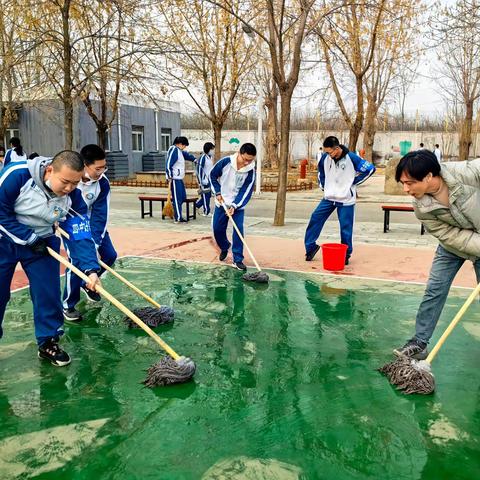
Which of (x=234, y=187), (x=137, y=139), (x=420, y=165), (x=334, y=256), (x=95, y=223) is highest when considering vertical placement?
A: (x=137, y=139)

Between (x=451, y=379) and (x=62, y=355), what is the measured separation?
2.64 m

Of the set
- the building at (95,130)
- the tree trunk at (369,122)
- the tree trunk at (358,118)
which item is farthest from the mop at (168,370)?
the building at (95,130)

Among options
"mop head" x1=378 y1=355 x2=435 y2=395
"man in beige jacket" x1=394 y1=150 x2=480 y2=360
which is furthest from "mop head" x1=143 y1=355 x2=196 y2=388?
"man in beige jacket" x1=394 y1=150 x2=480 y2=360

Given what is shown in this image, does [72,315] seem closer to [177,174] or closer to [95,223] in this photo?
[95,223]

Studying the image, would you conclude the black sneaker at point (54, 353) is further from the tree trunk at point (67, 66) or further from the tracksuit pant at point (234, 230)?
the tree trunk at point (67, 66)

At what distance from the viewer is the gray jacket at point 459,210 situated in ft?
10.7

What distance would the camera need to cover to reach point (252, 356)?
388 cm

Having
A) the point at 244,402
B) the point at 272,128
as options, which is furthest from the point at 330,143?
the point at 272,128

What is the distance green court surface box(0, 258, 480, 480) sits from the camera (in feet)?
8.39

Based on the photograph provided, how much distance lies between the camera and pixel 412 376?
10.9ft

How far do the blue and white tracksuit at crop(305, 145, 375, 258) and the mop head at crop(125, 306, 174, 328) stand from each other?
3.05 meters

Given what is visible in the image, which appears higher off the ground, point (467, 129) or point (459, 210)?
point (467, 129)

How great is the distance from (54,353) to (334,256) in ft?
12.3

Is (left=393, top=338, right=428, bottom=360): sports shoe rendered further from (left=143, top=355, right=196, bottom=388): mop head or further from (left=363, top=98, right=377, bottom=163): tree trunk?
(left=363, top=98, right=377, bottom=163): tree trunk
